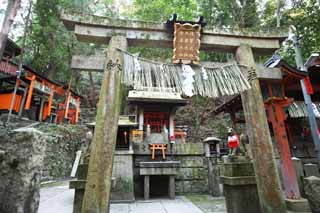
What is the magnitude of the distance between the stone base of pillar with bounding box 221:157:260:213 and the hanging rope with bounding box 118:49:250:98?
1705 millimetres

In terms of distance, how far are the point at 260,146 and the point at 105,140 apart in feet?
8.33

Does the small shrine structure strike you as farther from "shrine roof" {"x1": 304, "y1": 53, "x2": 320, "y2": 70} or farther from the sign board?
"shrine roof" {"x1": 304, "y1": 53, "x2": 320, "y2": 70}

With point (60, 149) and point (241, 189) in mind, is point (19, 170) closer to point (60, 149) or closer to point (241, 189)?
point (241, 189)

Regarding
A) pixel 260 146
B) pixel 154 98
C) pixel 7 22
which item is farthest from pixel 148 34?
pixel 154 98

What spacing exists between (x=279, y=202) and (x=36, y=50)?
19548 millimetres

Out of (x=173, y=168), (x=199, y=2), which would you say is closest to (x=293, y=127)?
(x=173, y=168)

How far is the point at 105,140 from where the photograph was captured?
9.09 ft

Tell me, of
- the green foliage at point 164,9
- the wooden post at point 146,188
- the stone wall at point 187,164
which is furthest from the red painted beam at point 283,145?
the green foliage at point 164,9

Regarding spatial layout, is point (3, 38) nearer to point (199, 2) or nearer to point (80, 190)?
point (80, 190)

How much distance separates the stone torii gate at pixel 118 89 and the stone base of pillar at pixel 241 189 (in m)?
0.84

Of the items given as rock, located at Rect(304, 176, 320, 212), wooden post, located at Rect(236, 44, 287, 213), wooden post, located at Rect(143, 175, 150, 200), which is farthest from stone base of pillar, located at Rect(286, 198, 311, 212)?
wooden post, located at Rect(143, 175, 150, 200)

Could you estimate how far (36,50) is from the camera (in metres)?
16.4

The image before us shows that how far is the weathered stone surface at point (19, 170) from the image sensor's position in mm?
1864

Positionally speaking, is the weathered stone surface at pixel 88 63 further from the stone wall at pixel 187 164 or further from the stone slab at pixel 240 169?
the stone wall at pixel 187 164
